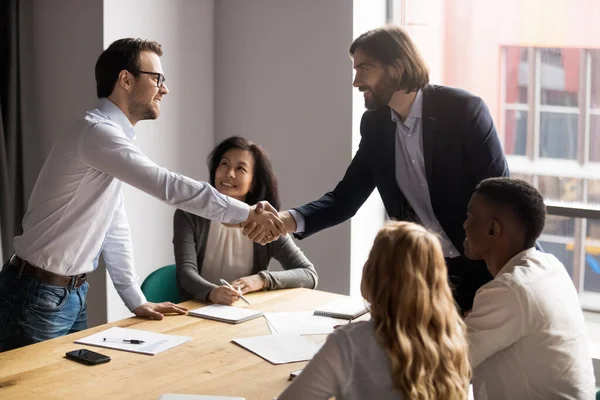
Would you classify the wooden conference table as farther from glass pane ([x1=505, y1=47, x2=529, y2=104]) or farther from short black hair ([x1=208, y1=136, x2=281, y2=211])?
glass pane ([x1=505, y1=47, x2=529, y2=104])

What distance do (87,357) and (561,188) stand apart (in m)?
2.67

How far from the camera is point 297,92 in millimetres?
4566

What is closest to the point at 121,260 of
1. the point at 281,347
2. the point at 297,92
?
the point at 281,347

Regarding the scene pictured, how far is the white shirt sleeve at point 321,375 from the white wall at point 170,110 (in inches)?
103

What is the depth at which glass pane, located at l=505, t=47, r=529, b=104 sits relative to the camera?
427cm

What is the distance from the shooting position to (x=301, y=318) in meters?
3.01

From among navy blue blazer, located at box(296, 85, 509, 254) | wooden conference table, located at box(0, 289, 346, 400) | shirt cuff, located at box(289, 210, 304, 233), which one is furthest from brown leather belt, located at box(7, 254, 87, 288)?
navy blue blazer, located at box(296, 85, 509, 254)

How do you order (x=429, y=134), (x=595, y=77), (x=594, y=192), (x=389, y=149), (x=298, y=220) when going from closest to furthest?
(x=429, y=134) < (x=389, y=149) < (x=298, y=220) < (x=595, y=77) < (x=594, y=192)

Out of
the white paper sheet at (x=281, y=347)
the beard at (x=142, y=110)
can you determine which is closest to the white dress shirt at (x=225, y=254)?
the beard at (x=142, y=110)

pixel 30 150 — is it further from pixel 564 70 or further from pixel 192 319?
pixel 564 70

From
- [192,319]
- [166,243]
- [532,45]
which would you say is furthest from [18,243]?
[532,45]

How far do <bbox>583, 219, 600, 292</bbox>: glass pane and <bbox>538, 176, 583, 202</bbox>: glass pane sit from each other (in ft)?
0.48

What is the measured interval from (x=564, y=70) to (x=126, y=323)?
8.17 ft

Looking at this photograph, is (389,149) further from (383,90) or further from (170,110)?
(170,110)
